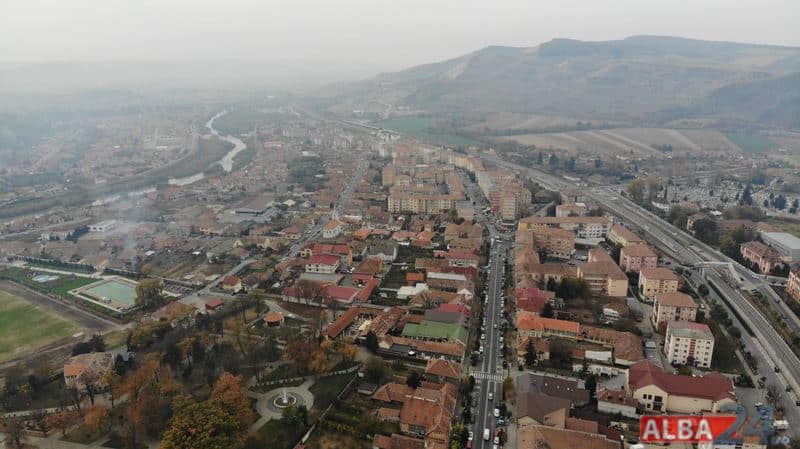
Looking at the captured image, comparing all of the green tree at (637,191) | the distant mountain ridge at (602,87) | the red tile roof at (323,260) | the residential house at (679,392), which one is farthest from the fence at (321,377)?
the distant mountain ridge at (602,87)

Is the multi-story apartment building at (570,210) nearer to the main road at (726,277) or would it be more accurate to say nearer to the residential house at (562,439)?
the main road at (726,277)

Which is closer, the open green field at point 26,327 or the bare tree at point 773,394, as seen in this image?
the bare tree at point 773,394

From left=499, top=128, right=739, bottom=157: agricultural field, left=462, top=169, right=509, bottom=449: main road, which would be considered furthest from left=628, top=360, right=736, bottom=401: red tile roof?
left=499, top=128, right=739, bottom=157: agricultural field

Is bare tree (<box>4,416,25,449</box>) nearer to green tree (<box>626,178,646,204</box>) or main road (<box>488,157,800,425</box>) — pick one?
main road (<box>488,157,800,425</box>)

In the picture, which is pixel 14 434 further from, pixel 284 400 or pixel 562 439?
pixel 562 439

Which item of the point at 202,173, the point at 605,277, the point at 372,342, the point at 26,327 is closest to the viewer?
the point at 372,342

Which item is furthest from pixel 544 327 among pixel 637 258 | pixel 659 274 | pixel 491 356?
pixel 637 258

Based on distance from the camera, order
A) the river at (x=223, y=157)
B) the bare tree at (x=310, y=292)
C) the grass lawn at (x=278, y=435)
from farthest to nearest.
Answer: the river at (x=223, y=157)
the bare tree at (x=310, y=292)
the grass lawn at (x=278, y=435)

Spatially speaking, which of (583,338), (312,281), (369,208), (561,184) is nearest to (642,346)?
(583,338)
